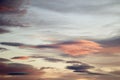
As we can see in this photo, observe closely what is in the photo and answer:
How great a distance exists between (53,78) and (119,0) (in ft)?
7.15

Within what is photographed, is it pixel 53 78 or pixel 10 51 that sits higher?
pixel 10 51

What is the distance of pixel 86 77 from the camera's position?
9.02 m

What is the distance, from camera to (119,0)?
8641mm

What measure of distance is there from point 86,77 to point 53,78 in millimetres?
720

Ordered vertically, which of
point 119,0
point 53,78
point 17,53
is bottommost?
point 53,78

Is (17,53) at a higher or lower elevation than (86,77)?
higher

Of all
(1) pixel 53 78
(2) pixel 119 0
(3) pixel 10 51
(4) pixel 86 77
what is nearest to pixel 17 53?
(3) pixel 10 51

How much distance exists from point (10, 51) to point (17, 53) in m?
0.21

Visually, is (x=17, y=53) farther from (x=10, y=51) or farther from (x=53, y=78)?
(x=53, y=78)

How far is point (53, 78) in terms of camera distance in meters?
8.95

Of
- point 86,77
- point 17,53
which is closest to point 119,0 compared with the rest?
point 86,77

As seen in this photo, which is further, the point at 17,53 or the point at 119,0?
the point at 17,53

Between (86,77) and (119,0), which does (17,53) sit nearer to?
(86,77)

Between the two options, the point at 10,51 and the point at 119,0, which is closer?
the point at 119,0
